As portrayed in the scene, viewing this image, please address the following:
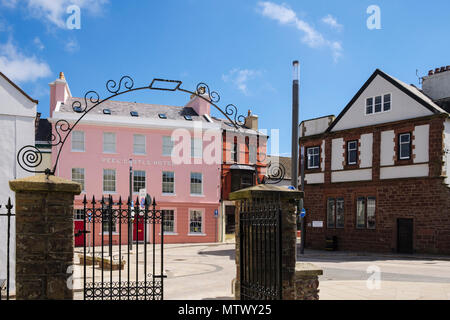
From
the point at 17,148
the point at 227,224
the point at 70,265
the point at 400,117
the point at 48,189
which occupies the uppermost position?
the point at 400,117

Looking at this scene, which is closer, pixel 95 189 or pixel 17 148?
pixel 17 148

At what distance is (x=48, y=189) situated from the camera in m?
5.80

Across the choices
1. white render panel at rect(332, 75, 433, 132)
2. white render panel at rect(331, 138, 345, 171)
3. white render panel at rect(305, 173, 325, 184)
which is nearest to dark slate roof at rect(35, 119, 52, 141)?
white render panel at rect(305, 173, 325, 184)

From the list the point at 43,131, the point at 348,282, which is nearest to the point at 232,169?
the point at 43,131

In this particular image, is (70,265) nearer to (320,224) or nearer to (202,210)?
(320,224)

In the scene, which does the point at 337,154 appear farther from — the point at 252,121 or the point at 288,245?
the point at 288,245

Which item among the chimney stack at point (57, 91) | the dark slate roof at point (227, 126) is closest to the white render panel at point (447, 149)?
the dark slate roof at point (227, 126)

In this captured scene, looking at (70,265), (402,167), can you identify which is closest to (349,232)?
(402,167)

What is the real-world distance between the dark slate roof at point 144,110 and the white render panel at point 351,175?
11947mm

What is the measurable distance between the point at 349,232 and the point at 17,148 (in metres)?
21.1

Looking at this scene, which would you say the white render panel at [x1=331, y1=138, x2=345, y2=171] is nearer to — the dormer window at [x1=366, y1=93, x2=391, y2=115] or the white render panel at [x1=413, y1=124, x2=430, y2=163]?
the dormer window at [x1=366, y1=93, x2=391, y2=115]
